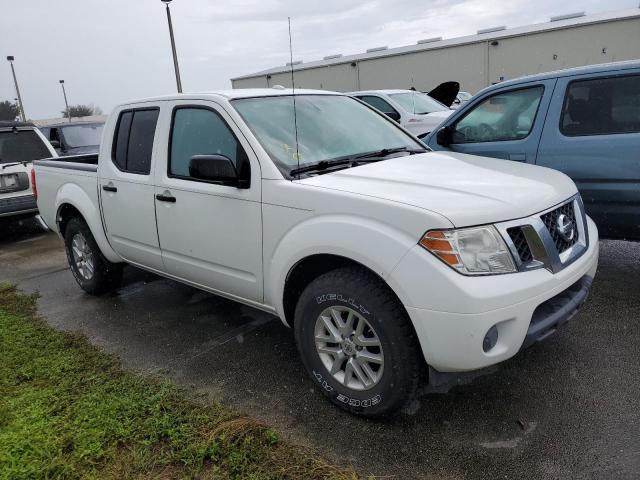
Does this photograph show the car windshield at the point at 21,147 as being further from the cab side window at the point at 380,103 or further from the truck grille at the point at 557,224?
the truck grille at the point at 557,224

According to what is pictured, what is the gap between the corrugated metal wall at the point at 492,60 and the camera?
24.2m

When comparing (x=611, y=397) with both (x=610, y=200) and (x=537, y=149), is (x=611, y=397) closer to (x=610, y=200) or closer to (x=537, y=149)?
(x=610, y=200)

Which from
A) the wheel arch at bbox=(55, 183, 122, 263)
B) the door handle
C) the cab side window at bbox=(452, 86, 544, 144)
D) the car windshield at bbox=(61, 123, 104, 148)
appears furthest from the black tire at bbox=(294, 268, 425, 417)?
the car windshield at bbox=(61, 123, 104, 148)

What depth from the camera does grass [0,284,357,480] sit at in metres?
2.45

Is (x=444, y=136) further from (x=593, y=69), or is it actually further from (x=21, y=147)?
(x=21, y=147)

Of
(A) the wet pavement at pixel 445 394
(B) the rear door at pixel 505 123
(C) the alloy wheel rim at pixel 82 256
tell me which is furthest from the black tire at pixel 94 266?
(B) the rear door at pixel 505 123

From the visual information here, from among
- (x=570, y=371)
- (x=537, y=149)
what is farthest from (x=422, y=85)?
(x=570, y=371)

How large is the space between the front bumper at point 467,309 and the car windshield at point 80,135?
10757 mm

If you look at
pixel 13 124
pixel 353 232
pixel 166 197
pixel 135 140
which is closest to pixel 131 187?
pixel 135 140

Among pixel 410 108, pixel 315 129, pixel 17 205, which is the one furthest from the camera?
pixel 410 108

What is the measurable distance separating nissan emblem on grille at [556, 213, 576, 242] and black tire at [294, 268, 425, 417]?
3.30 ft

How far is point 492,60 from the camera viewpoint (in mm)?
27688

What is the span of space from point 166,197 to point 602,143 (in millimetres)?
3455

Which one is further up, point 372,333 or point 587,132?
point 587,132
